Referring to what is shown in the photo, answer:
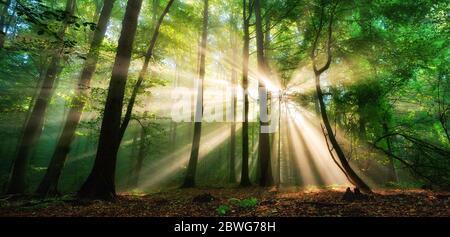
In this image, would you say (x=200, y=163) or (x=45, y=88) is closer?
(x=45, y=88)

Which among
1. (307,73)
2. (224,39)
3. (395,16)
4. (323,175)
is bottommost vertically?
(323,175)

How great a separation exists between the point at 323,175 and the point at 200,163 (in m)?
12.3

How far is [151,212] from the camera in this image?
7520mm

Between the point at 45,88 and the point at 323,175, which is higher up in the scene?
the point at 45,88

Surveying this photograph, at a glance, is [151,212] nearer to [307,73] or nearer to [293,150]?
[307,73]

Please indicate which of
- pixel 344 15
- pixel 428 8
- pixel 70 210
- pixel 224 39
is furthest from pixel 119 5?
pixel 428 8

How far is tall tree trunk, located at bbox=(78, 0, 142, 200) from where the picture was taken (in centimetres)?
884

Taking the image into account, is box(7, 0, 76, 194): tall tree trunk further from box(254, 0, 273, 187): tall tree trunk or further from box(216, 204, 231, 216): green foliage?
box(216, 204, 231, 216): green foliage

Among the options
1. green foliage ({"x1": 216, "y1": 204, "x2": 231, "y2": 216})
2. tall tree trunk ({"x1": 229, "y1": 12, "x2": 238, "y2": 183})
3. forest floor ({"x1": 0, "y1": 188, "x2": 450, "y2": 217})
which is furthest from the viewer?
tall tree trunk ({"x1": 229, "y1": 12, "x2": 238, "y2": 183})

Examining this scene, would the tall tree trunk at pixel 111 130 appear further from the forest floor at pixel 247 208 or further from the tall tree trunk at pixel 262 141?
the tall tree trunk at pixel 262 141

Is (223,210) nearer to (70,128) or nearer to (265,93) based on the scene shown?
(70,128)

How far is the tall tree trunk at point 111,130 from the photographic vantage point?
884 centimetres

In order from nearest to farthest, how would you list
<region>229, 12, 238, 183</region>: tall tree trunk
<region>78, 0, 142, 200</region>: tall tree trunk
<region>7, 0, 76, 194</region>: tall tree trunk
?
<region>78, 0, 142, 200</region>: tall tree trunk → <region>7, 0, 76, 194</region>: tall tree trunk → <region>229, 12, 238, 183</region>: tall tree trunk

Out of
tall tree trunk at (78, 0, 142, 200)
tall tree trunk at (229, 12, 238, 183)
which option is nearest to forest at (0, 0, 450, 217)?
tall tree trunk at (78, 0, 142, 200)
